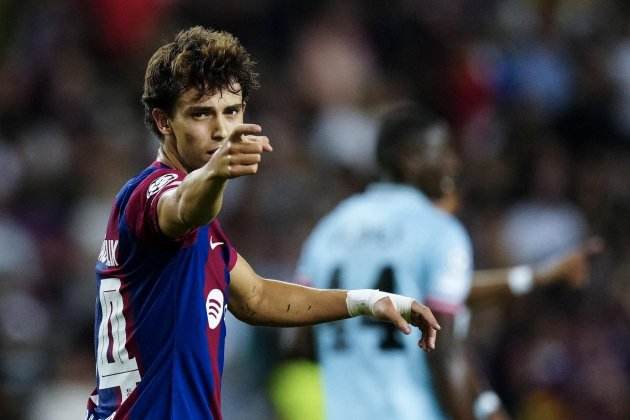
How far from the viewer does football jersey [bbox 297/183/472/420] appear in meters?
6.25

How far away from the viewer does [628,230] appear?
10414mm

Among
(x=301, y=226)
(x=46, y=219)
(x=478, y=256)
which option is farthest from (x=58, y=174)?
(x=478, y=256)

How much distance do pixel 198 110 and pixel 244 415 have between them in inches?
235

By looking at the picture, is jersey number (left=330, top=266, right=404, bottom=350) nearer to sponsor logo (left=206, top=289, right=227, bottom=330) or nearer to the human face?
sponsor logo (left=206, top=289, right=227, bottom=330)

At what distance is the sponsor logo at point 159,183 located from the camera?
3877 mm

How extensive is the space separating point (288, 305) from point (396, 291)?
1819mm

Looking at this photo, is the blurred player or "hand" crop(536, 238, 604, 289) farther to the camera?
"hand" crop(536, 238, 604, 289)

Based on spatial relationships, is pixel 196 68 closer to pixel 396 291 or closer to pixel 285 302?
pixel 285 302

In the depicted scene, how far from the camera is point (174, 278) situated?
4016 mm

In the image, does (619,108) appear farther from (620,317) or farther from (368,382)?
(368,382)

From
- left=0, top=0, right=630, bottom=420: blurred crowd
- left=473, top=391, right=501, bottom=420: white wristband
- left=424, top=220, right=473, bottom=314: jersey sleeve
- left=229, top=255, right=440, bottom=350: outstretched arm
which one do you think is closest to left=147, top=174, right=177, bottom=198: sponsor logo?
left=229, top=255, right=440, bottom=350: outstretched arm

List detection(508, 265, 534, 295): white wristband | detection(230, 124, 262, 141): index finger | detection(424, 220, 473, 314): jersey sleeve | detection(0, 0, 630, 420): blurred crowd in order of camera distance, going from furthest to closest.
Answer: detection(0, 0, 630, 420): blurred crowd → detection(508, 265, 534, 295): white wristband → detection(424, 220, 473, 314): jersey sleeve → detection(230, 124, 262, 141): index finger

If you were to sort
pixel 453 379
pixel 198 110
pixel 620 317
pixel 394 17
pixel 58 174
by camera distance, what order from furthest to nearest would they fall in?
pixel 394 17
pixel 58 174
pixel 620 317
pixel 453 379
pixel 198 110

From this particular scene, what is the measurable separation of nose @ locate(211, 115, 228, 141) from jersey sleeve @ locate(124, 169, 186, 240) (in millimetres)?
161
